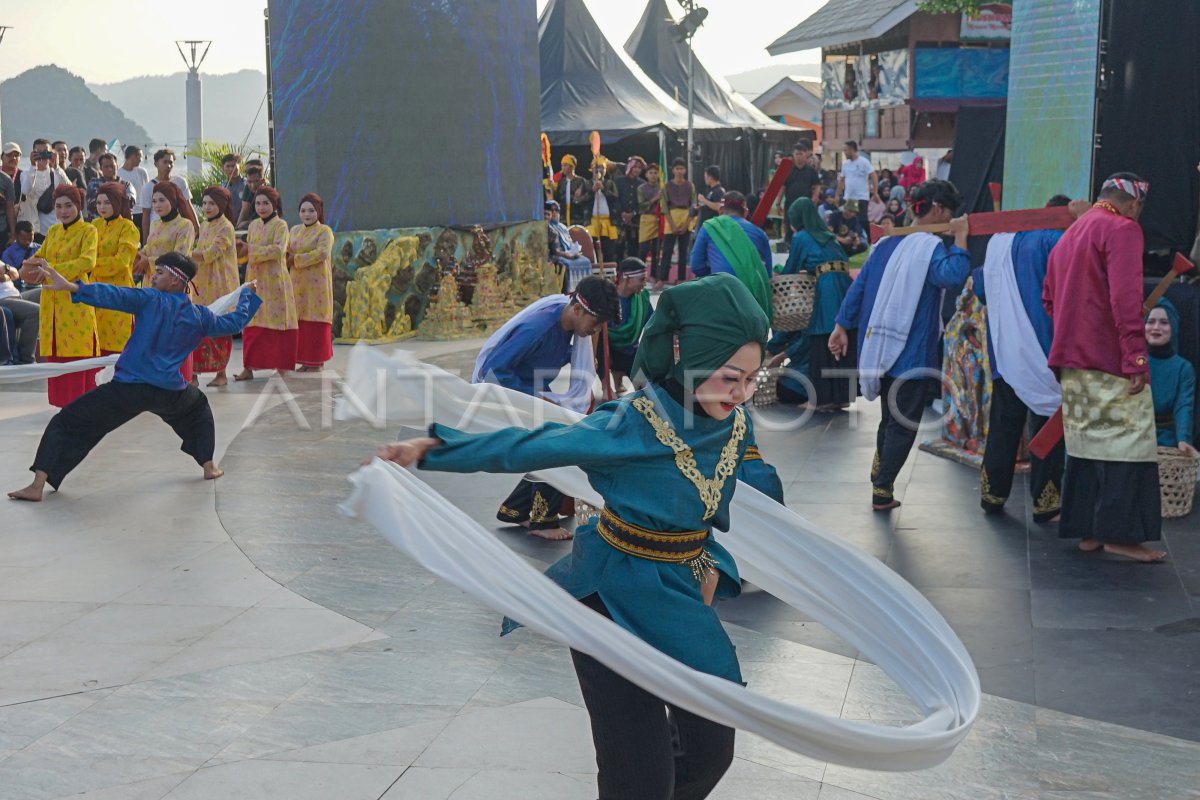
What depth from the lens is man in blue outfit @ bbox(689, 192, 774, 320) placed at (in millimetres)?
9234

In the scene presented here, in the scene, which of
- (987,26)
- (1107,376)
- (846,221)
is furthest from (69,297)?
(987,26)

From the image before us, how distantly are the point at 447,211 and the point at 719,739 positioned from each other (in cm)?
1282

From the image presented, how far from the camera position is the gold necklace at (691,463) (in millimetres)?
3162

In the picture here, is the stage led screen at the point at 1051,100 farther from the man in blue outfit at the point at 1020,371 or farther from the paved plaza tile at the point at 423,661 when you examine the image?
the paved plaza tile at the point at 423,661

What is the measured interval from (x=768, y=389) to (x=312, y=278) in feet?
13.6

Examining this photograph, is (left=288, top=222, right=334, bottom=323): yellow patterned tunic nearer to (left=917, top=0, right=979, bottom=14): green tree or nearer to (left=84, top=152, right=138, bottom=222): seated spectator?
(left=84, top=152, right=138, bottom=222): seated spectator

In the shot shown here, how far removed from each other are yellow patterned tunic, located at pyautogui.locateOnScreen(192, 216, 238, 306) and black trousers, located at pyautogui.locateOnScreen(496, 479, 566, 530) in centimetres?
504

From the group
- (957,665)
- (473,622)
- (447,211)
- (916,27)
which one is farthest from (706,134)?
(957,665)

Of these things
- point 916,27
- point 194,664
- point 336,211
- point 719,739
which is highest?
point 916,27

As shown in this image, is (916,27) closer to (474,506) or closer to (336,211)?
(336,211)

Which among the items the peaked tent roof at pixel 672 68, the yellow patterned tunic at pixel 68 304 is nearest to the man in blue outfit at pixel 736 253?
the yellow patterned tunic at pixel 68 304

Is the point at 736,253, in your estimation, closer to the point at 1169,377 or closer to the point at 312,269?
the point at 1169,377

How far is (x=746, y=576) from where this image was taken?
390 centimetres

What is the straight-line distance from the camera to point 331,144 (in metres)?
14.6
